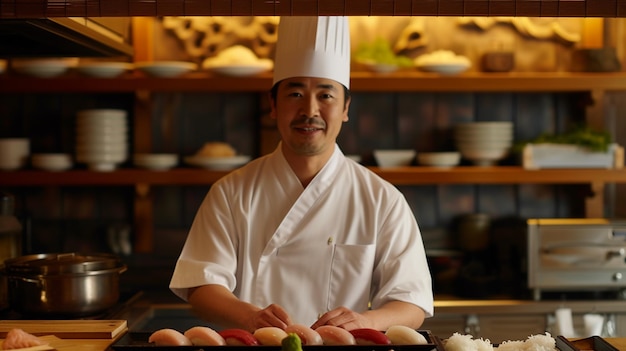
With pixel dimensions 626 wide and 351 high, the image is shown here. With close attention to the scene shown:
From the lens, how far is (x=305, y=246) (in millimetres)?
2643

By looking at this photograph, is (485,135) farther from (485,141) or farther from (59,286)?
(59,286)

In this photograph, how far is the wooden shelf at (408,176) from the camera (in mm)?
3928

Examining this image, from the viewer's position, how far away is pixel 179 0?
1773 millimetres

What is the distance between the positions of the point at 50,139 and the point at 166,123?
62 centimetres

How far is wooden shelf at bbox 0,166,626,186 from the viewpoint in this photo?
393 cm

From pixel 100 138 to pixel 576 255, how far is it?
7.65 feet

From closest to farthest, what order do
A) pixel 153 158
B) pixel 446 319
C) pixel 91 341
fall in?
pixel 91 341 → pixel 446 319 → pixel 153 158

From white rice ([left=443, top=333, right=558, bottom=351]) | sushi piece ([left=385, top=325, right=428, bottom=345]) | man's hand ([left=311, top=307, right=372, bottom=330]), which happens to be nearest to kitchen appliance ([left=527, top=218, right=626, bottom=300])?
man's hand ([left=311, top=307, right=372, bottom=330])

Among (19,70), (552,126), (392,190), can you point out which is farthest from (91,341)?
(552,126)

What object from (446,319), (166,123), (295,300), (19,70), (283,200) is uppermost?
(19,70)

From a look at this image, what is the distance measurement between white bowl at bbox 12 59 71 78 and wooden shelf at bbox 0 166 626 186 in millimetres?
480

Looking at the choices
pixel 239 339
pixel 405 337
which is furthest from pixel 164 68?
pixel 405 337

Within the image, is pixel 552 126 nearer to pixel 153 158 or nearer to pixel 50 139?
pixel 153 158

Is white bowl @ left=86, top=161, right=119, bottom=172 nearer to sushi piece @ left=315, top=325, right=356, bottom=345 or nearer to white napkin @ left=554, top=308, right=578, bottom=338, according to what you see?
white napkin @ left=554, top=308, right=578, bottom=338
